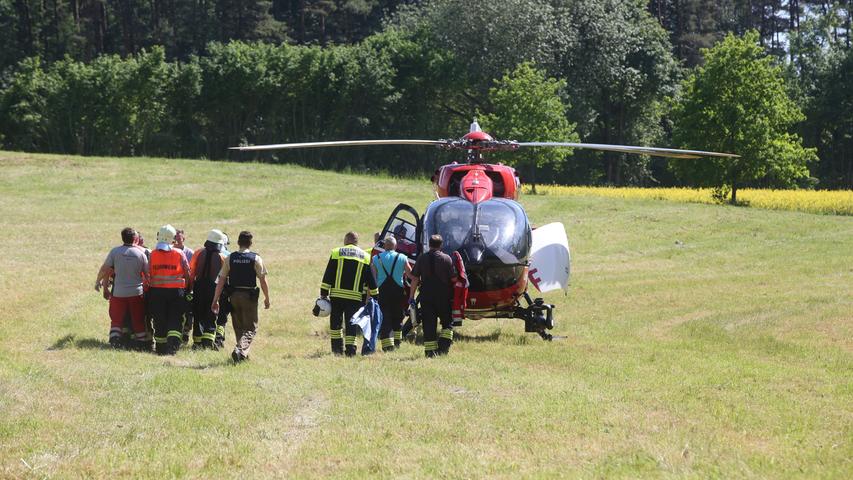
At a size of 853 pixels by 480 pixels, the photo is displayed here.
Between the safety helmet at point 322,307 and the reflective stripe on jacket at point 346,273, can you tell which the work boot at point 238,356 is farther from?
the reflective stripe on jacket at point 346,273

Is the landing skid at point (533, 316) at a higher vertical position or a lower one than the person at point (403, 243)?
lower

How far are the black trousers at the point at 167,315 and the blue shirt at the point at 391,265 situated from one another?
105 inches

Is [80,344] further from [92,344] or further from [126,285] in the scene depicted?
Result: [126,285]

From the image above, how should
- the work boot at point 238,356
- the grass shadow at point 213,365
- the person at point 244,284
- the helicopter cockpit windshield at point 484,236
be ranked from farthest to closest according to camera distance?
the helicopter cockpit windshield at point 484,236 < the person at point 244,284 < the work boot at point 238,356 < the grass shadow at point 213,365

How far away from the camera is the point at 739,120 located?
46.3m

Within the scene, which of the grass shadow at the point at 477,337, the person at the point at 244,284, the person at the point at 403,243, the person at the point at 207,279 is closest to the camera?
the person at the point at 244,284

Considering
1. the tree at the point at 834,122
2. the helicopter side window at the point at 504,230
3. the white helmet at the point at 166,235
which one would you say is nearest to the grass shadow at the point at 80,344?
the white helmet at the point at 166,235

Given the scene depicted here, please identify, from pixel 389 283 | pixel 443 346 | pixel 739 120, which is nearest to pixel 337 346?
pixel 389 283

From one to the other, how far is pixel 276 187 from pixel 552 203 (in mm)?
11429

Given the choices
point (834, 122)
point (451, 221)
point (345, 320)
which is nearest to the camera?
point (345, 320)

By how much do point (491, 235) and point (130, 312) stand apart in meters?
5.14

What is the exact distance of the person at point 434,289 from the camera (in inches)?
541

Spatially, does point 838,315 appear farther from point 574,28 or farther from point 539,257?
point 574,28

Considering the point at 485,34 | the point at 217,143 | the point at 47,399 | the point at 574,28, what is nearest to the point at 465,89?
the point at 485,34
